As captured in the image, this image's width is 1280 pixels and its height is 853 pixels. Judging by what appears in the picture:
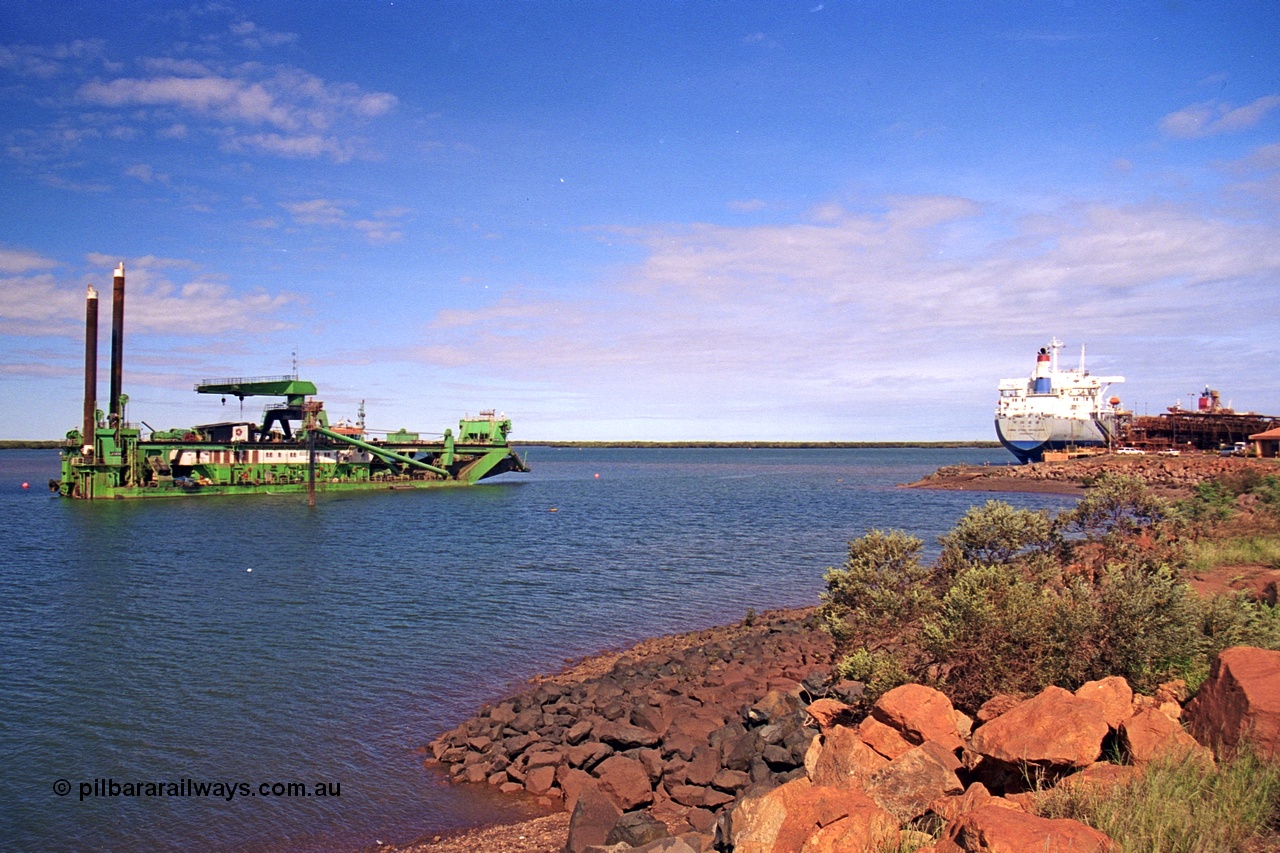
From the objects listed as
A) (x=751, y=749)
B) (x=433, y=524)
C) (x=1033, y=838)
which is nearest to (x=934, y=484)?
(x=433, y=524)

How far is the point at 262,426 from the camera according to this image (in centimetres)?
6169

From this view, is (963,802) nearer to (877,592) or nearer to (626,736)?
(877,592)

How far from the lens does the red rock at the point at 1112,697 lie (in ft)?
22.4

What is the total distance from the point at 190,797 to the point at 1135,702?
39.6ft

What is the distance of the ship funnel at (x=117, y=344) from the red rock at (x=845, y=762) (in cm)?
5938

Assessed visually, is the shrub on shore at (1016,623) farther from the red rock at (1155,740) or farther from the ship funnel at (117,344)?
the ship funnel at (117,344)

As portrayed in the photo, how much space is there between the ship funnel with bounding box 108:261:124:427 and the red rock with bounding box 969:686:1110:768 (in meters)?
60.8

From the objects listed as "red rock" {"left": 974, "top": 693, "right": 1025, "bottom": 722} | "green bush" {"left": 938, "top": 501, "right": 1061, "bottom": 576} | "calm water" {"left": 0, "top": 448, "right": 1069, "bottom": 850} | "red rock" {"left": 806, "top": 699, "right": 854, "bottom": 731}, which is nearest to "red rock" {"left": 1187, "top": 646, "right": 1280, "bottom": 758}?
"red rock" {"left": 974, "top": 693, "right": 1025, "bottom": 722}

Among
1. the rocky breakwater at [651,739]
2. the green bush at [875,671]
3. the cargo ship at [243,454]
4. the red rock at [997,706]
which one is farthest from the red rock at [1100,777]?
the cargo ship at [243,454]

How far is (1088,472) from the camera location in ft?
187

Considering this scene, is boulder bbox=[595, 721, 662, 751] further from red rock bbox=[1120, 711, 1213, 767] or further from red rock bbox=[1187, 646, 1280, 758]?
red rock bbox=[1187, 646, 1280, 758]

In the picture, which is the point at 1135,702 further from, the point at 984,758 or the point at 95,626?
the point at 95,626

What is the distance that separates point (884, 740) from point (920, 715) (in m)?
0.42

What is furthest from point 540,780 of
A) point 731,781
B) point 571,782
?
point 731,781
